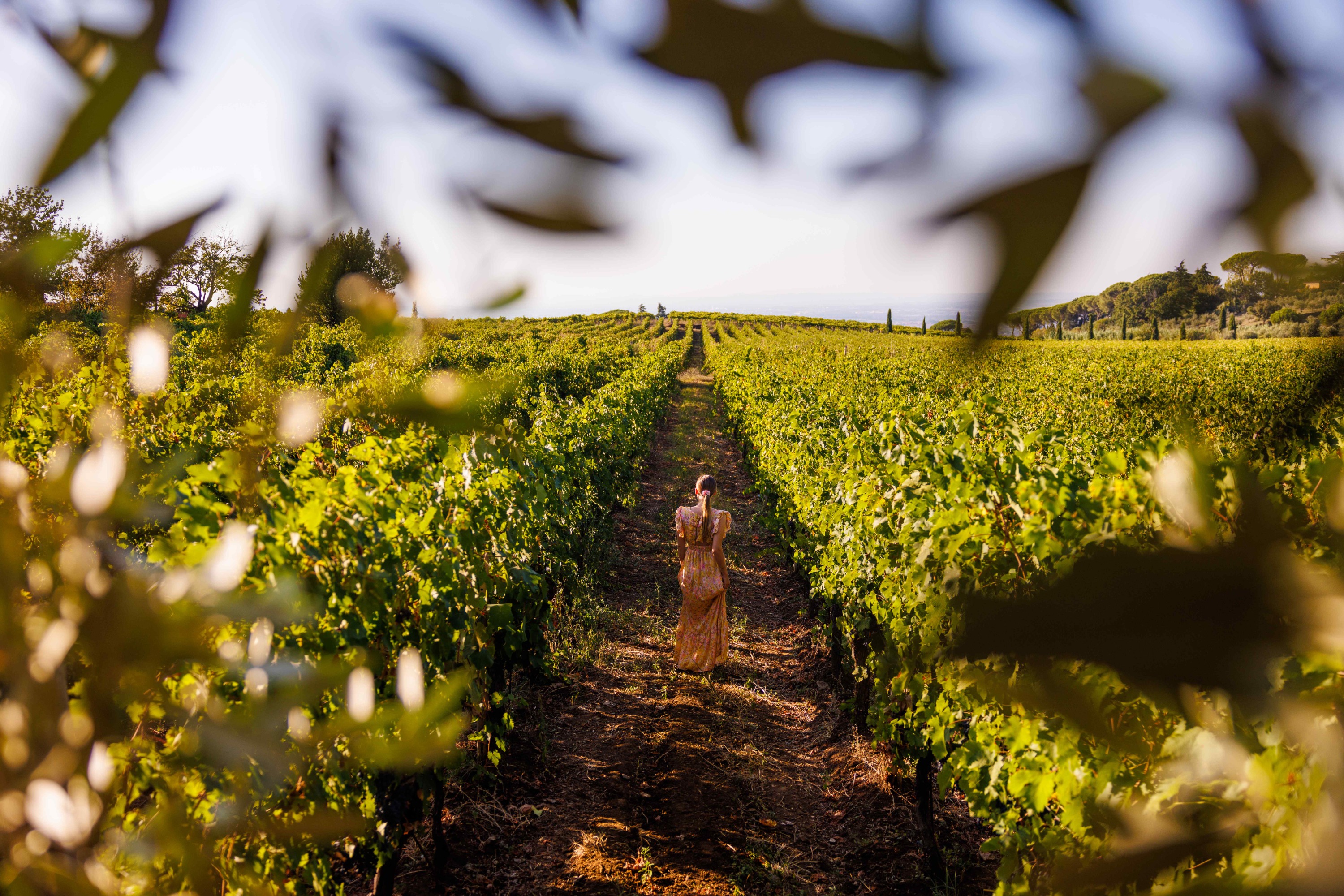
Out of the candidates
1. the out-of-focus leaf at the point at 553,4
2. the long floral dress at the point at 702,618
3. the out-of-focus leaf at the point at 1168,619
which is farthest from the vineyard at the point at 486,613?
the long floral dress at the point at 702,618

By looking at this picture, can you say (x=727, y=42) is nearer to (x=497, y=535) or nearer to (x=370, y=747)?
(x=370, y=747)

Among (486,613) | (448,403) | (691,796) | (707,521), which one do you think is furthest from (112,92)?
(707,521)

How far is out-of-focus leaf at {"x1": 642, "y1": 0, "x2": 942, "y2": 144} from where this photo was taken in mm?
359

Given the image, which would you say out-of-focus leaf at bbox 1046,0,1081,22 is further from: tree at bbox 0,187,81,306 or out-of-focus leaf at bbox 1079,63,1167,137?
tree at bbox 0,187,81,306

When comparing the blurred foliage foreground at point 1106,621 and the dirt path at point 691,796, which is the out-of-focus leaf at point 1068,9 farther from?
the dirt path at point 691,796

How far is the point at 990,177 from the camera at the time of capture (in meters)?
0.35

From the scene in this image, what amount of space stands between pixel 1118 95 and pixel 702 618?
21.6 feet

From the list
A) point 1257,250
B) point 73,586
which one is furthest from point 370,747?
point 1257,250

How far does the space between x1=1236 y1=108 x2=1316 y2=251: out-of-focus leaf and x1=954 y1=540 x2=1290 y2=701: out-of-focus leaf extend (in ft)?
0.56

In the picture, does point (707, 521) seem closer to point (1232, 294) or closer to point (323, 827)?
point (323, 827)

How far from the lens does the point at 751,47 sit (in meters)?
0.38

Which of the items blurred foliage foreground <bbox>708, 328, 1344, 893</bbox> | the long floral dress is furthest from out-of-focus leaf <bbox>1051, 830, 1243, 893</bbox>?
the long floral dress

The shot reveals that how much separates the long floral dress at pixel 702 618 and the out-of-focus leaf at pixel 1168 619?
635cm

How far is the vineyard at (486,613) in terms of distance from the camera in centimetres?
33
